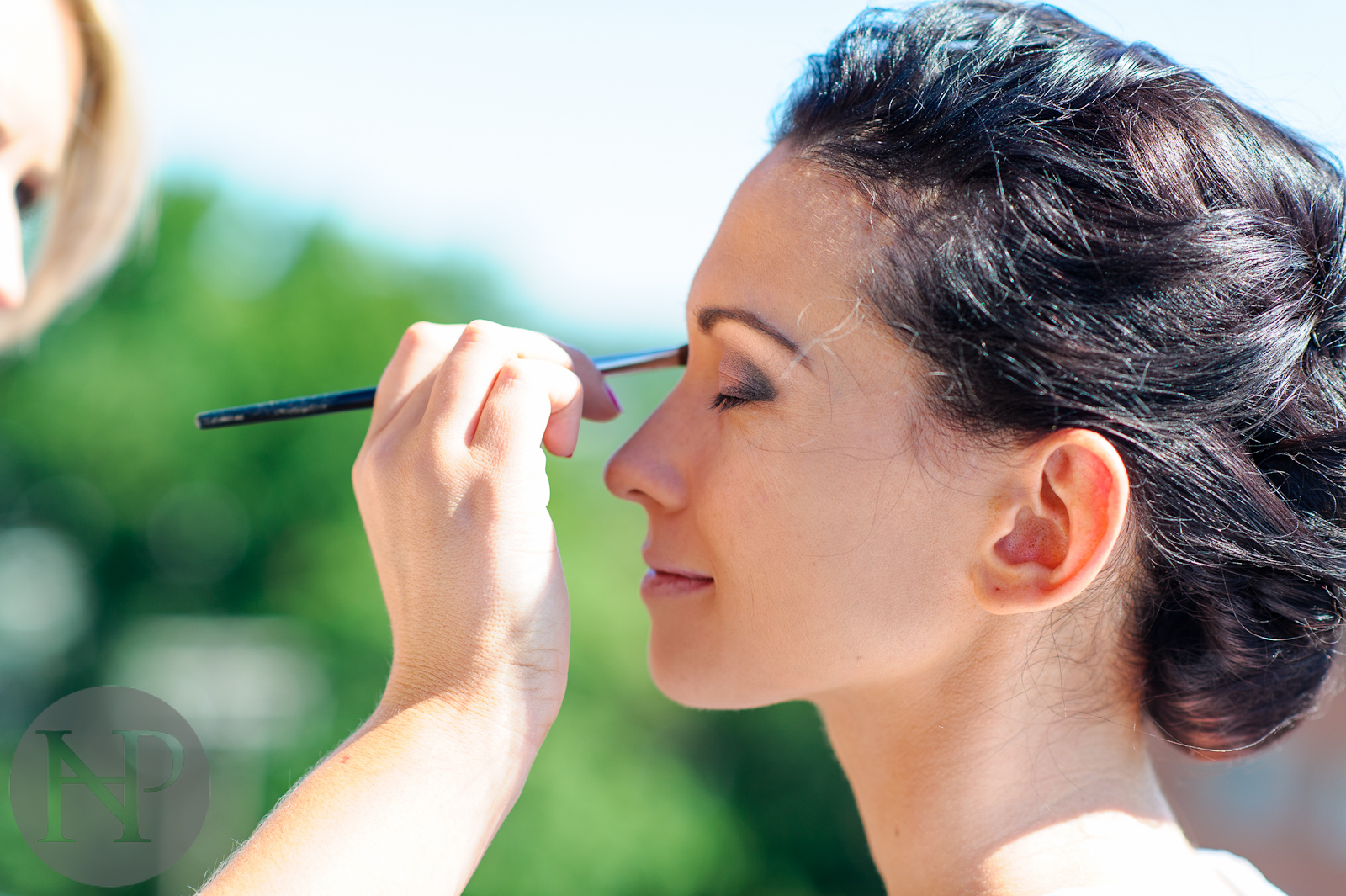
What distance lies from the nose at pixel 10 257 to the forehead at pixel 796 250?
0.94 m

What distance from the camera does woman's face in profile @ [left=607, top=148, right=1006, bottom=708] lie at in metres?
1.18

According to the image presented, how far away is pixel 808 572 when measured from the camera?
3.97 ft

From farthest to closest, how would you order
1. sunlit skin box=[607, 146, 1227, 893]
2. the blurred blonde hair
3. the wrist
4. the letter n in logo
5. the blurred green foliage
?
the blurred green foliage
the letter n in logo
the blurred blonde hair
sunlit skin box=[607, 146, 1227, 893]
the wrist

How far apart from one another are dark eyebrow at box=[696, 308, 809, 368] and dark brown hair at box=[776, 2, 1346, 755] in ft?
0.39

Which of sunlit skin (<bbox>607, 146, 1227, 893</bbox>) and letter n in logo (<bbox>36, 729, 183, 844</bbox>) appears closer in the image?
sunlit skin (<bbox>607, 146, 1227, 893</bbox>)

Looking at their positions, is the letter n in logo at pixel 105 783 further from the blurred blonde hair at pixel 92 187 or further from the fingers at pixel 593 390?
the fingers at pixel 593 390

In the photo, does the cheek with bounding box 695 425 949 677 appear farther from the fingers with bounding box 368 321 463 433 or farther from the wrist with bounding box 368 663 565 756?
the fingers with bounding box 368 321 463 433

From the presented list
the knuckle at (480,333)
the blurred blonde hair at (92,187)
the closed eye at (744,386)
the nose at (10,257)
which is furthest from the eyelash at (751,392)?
the blurred blonde hair at (92,187)

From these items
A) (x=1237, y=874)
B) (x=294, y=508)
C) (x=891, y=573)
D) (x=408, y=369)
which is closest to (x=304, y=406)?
(x=408, y=369)

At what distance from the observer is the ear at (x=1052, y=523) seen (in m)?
1.12

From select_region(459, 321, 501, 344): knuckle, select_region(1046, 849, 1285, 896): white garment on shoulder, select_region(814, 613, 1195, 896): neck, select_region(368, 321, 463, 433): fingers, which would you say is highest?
select_region(459, 321, 501, 344): knuckle

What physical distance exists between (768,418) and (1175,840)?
0.75m

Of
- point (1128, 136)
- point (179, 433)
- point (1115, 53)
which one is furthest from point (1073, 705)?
point (179, 433)

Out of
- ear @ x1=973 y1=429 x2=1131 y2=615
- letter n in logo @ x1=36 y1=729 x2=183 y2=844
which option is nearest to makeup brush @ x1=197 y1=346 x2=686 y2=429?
ear @ x1=973 y1=429 x2=1131 y2=615
